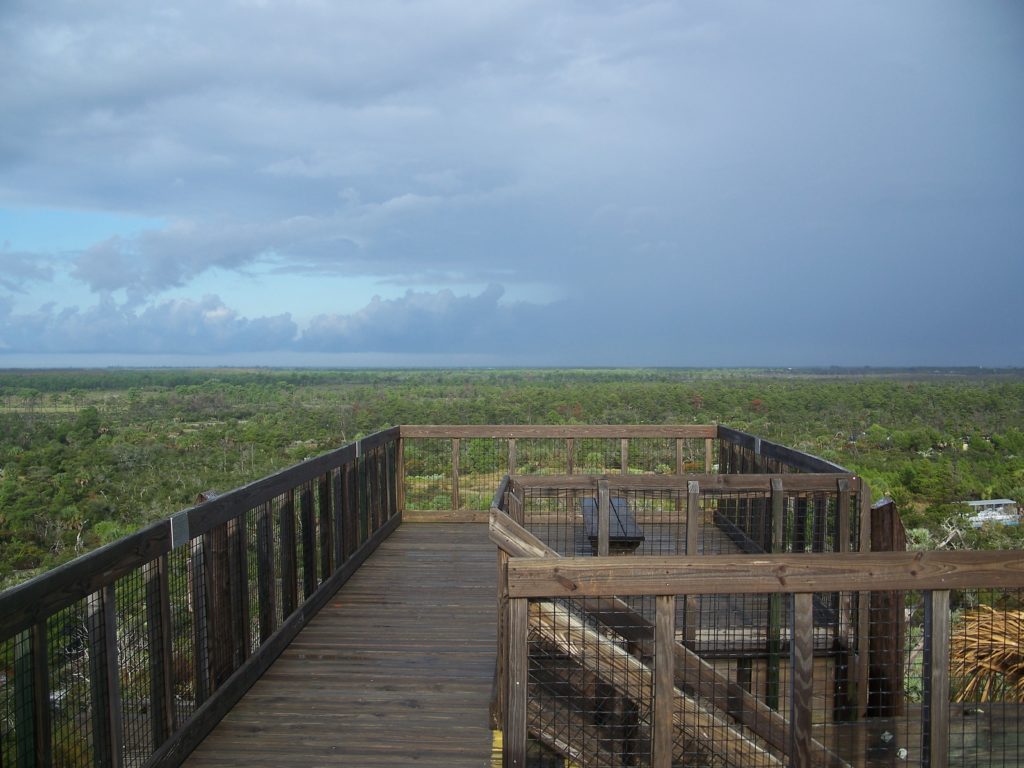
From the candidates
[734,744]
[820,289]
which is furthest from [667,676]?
[820,289]

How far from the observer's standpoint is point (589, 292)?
61.8 meters

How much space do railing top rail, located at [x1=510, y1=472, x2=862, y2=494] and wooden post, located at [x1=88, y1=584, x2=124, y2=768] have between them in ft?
7.72

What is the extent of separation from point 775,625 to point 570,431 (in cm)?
437

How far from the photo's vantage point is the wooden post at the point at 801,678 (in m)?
2.26

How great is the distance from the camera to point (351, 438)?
111 feet

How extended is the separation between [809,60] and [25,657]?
134 ft

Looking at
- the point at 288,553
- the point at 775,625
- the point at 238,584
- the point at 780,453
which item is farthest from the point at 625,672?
the point at 780,453

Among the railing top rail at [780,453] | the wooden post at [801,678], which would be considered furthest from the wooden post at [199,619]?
the railing top rail at [780,453]

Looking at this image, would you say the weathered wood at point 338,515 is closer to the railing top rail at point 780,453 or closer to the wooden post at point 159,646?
the wooden post at point 159,646

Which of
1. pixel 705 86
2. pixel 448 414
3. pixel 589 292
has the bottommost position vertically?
pixel 448 414

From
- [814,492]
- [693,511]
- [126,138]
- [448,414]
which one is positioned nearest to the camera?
[693,511]

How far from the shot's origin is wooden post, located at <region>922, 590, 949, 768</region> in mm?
2297

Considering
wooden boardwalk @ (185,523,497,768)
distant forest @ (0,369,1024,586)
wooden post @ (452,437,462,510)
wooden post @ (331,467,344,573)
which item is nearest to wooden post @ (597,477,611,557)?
wooden boardwalk @ (185,523,497,768)

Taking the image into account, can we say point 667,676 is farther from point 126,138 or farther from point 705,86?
point 126,138
